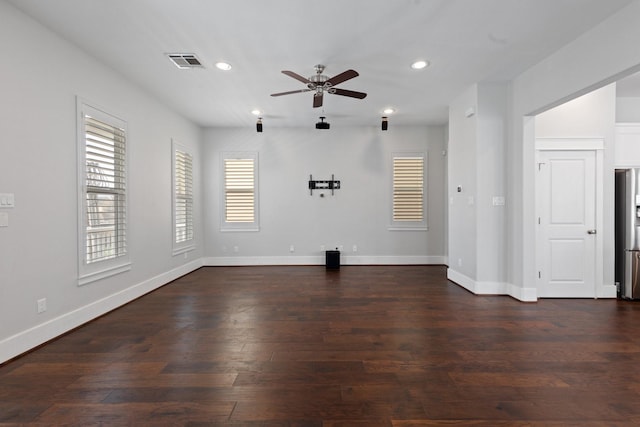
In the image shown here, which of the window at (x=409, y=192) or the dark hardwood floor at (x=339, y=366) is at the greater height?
the window at (x=409, y=192)

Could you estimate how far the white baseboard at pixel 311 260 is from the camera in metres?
6.79

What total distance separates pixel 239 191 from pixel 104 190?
3206mm

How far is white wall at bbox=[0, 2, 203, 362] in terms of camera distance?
8.55 ft

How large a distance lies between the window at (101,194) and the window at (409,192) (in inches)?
200

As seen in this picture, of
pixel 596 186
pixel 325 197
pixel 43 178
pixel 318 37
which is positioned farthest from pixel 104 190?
pixel 596 186

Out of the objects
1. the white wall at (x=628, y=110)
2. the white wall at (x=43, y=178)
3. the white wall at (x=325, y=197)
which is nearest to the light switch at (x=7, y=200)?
the white wall at (x=43, y=178)

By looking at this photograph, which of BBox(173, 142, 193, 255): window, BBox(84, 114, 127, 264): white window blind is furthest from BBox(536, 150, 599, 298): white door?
BBox(173, 142, 193, 255): window

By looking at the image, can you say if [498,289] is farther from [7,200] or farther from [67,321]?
[7,200]

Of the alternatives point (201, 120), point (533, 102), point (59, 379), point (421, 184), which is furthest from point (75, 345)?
point (421, 184)

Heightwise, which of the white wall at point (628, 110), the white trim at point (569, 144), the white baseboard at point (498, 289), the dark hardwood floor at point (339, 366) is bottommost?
the dark hardwood floor at point (339, 366)

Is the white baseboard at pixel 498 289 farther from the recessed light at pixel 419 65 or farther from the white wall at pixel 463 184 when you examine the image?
the recessed light at pixel 419 65

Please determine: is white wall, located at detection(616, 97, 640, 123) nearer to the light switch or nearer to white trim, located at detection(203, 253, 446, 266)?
white trim, located at detection(203, 253, 446, 266)

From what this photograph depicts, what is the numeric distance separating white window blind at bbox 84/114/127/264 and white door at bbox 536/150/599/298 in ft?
18.7

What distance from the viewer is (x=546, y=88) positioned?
3660mm
